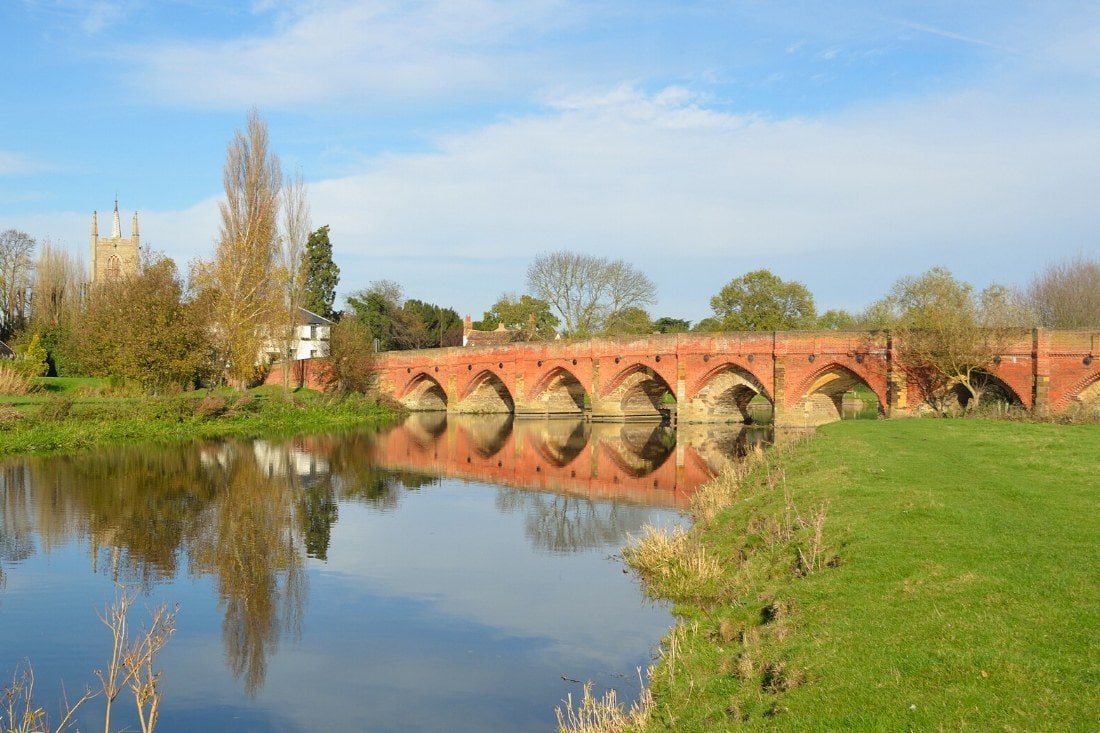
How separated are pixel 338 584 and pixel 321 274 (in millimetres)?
54018

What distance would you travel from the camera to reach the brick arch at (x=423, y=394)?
50.8m

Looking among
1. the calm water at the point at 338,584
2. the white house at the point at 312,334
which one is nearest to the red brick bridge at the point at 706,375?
the white house at the point at 312,334

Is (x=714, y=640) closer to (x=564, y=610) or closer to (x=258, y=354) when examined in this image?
(x=564, y=610)

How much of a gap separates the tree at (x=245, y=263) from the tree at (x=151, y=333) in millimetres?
2392

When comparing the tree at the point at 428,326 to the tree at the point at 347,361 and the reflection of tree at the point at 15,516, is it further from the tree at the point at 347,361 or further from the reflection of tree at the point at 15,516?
the reflection of tree at the point at 15,516

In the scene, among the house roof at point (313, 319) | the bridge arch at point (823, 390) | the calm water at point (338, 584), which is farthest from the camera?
the house roof at point (313, 319)

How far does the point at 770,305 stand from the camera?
54.9m

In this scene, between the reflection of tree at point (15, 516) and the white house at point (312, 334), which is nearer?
the reflection of tree at point (15, 516)

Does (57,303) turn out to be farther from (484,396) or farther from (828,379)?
(828,379)

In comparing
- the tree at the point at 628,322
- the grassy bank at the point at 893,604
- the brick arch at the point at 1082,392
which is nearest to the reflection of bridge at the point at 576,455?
the grassy bank at the point at 893,604

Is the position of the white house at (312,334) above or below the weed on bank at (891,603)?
above

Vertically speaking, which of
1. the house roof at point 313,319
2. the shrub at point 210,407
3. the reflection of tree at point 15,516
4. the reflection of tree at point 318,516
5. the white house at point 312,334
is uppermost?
the house roof at point 313,319

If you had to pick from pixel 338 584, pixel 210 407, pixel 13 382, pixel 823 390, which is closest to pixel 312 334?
pixel 13 382

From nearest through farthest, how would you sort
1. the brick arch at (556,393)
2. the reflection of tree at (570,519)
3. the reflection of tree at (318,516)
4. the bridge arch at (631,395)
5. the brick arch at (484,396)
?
the reflection of tree at (318,516) → the reflection of tree at (570,519) → the bridge arch at (631,395) → the brick arch at (556,393) → the brick arch at (484,396)
